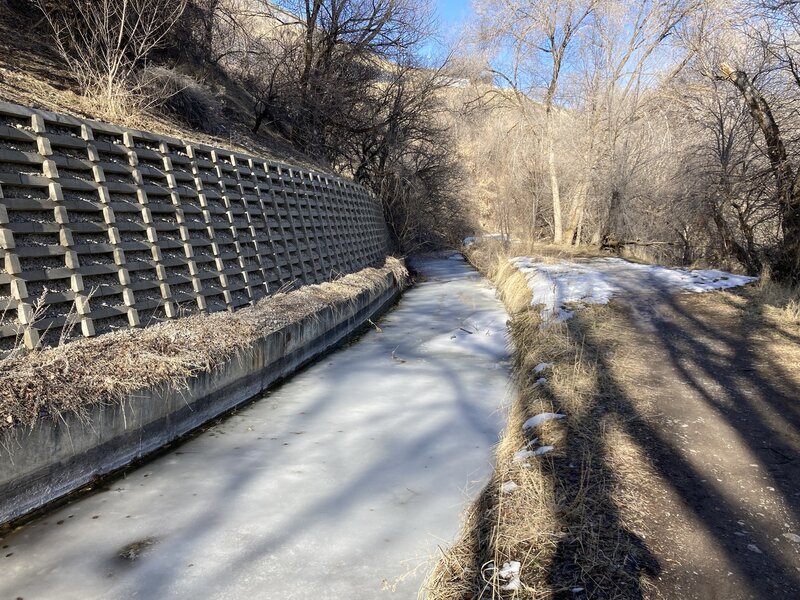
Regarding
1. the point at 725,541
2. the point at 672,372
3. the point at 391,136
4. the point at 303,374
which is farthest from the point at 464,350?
the point at 391,136

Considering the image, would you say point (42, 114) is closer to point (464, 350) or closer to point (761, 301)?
point (464, 350)

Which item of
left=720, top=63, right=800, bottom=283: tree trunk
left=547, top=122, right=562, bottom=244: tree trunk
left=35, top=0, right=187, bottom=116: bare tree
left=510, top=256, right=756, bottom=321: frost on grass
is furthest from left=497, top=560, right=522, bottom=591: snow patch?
left=547, top=122, right=562, bottom=244: tree trunk

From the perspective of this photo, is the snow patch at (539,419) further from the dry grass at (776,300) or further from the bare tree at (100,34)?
the bare tree at (100,34)

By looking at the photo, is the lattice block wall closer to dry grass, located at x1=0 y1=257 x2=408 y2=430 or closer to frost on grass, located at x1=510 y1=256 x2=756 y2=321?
dry grass, located at x1=0 y1=257 x2=408 y2=430

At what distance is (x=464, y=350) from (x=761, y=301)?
5.07 metres

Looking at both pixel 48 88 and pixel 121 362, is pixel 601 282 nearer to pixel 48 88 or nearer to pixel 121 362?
pixel 121 362

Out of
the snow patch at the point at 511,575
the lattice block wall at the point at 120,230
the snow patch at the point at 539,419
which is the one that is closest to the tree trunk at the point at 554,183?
the lattice block wall at the point at 120,230

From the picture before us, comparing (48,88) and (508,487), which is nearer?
(508,487)

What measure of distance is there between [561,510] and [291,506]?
84.2 inches

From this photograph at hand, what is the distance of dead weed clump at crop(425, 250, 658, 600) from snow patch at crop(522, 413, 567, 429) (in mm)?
39

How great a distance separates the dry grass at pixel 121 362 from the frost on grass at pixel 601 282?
4.81 m

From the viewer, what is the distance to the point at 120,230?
5.94 meters

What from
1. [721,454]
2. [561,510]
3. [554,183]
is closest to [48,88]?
[561,510]

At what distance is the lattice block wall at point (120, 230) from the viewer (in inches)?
191
